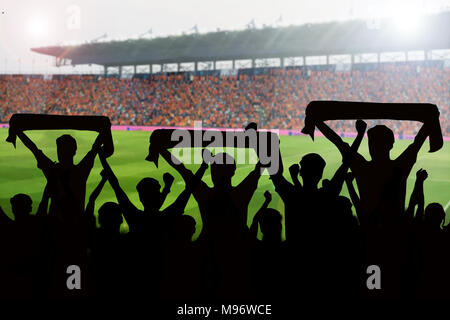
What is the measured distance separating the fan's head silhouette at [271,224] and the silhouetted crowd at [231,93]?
3834 centimetres

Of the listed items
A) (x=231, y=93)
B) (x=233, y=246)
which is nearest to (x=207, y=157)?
(x=233, y=246)

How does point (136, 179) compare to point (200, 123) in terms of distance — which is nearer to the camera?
point (136, 179)

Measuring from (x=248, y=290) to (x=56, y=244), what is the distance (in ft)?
4.62

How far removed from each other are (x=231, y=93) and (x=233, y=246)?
49.9m

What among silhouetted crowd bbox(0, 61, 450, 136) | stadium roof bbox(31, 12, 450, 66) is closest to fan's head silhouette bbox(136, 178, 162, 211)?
silhouetted crowd bbox(0, 61, 450, 136)

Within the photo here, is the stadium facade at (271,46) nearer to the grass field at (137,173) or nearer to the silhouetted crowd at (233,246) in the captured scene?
the grass field at (137,173)

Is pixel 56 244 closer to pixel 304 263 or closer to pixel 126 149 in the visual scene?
pixel 304 263

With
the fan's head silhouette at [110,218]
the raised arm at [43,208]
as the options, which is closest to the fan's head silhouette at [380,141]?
the fan's head silhouette at [110,218]

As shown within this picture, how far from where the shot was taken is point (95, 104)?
192 ft

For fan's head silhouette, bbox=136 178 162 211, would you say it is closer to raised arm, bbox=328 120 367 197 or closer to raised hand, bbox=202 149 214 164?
raised hand, bbox=202 149 214 164

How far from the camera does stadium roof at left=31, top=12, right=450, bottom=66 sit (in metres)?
46.2

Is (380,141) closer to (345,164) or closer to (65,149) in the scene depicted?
(345,164)
